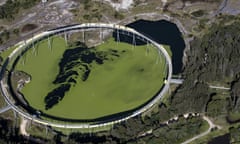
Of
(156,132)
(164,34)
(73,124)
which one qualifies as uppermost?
(164,34)

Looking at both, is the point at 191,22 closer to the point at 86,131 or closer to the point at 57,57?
the point at 57,57

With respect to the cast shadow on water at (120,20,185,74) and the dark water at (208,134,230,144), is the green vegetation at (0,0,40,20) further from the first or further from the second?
the dark water at (208,134,230,144)

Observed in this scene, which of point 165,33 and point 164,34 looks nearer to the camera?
point 164,34

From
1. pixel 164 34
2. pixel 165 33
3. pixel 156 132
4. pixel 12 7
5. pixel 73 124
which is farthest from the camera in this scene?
pixel 12 7

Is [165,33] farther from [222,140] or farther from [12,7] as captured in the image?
[12,7]

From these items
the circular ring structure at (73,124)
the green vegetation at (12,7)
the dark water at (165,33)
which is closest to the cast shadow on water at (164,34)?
the dark water at (165,33)

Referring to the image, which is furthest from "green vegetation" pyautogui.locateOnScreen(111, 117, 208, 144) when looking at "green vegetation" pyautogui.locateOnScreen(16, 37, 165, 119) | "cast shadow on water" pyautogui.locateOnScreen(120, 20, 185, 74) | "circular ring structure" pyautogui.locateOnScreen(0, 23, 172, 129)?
"cast shadow on water" pyautogui.locateOnScreen(120, 20, 185, 74)

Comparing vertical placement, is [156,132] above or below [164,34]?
below

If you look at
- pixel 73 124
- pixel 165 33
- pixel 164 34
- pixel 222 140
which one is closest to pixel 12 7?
pixel 164 34

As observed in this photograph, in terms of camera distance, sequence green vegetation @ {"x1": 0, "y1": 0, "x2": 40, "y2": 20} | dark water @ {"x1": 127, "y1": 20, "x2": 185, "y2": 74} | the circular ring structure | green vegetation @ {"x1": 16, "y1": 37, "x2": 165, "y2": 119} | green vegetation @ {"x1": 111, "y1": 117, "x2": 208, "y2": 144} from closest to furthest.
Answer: green vegetation @ {"x1": 111, "y1": 117, "x2": 208, "y2": 144}, the circular ring structure, green vegetation @ {"x1": 16, "y1": 37, "x2": 165, "y2": 119}, dark water @ {"x1": 127, "y1": 20, "x2": 185, "y2": 74}, green vegetation @ {"x1": 0, "y1": 0, "x2": 40, "y2": 20}
